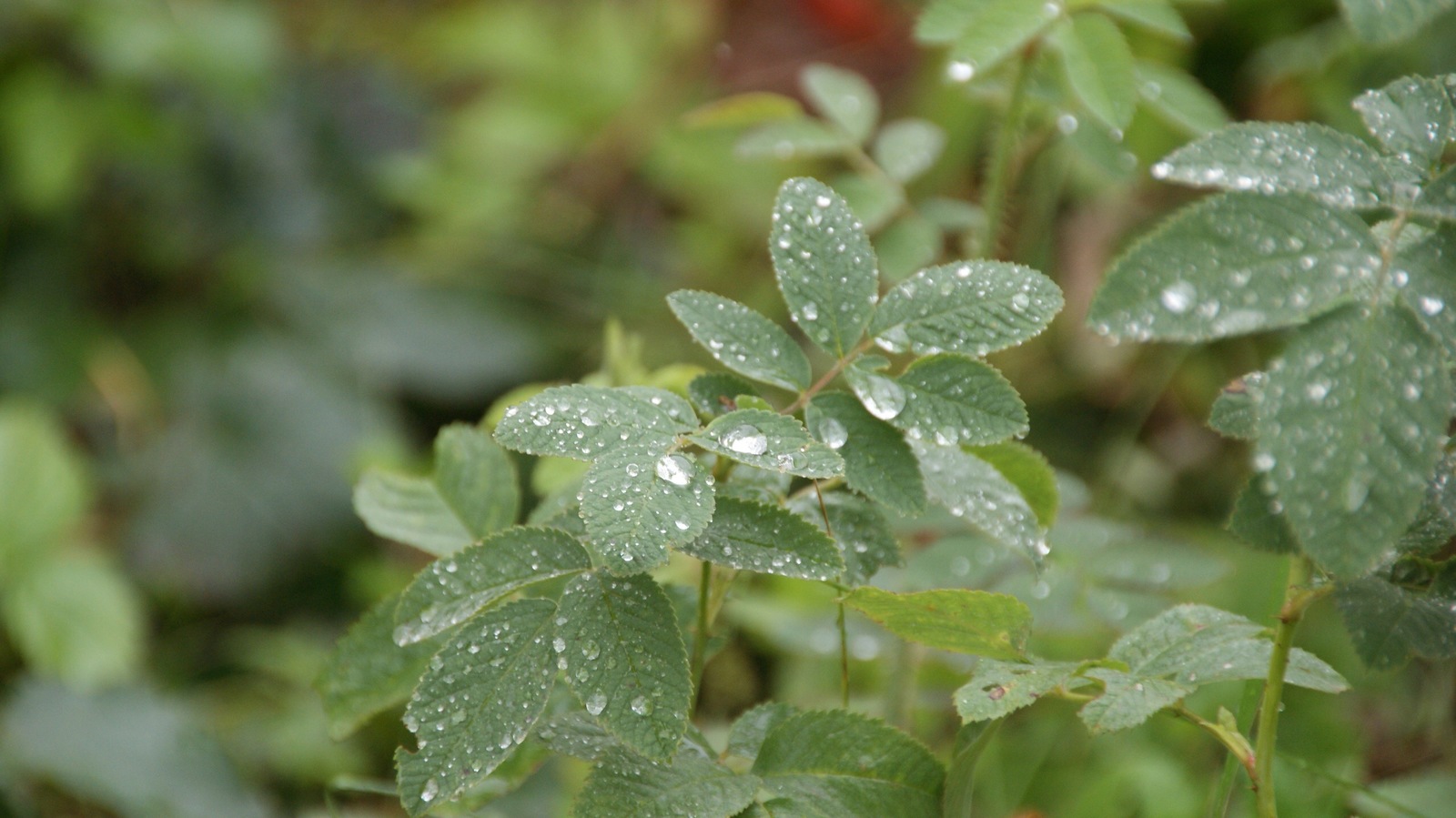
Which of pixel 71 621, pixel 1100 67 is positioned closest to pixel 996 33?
pixel 1100 67

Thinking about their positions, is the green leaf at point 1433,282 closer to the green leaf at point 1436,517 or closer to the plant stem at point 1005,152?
the green leaf at point 1436,517

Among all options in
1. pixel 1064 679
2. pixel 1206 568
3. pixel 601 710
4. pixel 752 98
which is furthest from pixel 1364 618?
pixel 752 98

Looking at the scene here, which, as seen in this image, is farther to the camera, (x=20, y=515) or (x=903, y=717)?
(x=20, y=515)

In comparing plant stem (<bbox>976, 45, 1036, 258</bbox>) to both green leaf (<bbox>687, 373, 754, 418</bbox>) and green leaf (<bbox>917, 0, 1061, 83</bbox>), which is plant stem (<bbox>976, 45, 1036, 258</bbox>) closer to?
green leaf (<bbox>917, 0, 1061, 83</bbox>)

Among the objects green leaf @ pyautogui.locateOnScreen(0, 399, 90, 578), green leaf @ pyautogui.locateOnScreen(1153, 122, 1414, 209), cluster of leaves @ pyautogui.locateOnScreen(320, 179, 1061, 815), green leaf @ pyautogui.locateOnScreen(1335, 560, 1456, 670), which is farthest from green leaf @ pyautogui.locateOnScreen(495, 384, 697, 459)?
green leaf @ pyautogui.locateOnScreen(0, 399, 90, 578)

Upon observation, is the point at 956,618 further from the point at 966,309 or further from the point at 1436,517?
the point at 1436,517

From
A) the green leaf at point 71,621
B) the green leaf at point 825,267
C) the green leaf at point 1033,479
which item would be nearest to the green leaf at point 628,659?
the green leaf at point 825,267

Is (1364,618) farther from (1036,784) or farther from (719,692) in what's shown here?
(719,692)
